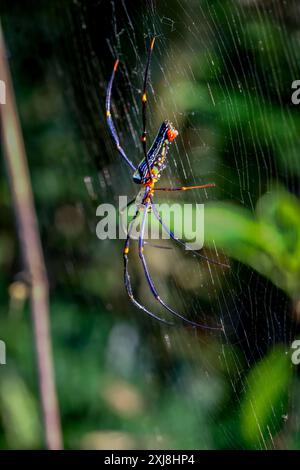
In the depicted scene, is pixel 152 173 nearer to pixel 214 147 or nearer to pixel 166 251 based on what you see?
pixel 214 147

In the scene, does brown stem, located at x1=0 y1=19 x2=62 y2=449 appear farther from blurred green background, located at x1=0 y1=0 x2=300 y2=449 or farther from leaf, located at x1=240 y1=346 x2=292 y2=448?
leaf, located at x1=240 y1=346 x2=292 y2=448

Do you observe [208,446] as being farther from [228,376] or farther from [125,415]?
[125,415]

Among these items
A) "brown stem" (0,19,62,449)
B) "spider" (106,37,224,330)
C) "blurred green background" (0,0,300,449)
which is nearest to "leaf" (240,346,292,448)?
"blurred green background" (0,0,300,449)

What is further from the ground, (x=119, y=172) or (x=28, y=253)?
(x=119, y=172)

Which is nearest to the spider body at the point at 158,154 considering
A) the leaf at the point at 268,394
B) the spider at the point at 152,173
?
the spider at the point at 152,173

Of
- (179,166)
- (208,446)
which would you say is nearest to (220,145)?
(179,166)

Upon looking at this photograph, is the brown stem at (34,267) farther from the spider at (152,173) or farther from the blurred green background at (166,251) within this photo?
the spider at (152,173)

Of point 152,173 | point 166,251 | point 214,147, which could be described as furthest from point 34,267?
point 166,251
